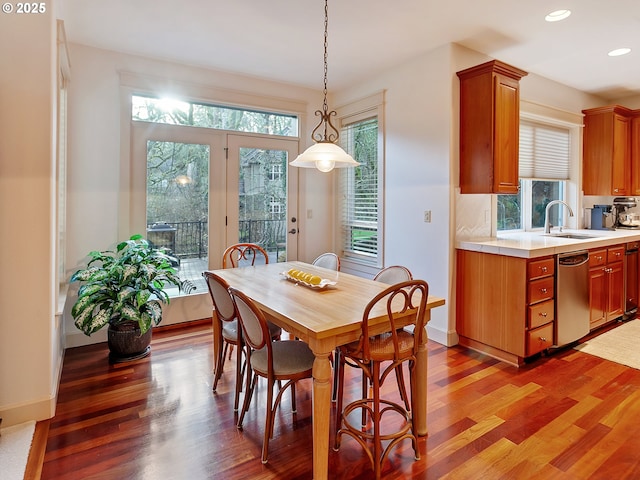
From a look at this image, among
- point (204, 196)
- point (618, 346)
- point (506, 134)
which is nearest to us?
point (506, 134)

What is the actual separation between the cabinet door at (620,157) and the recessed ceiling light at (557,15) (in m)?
2.38

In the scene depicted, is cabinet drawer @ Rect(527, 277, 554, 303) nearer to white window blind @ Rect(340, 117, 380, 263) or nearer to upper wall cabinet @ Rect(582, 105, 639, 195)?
white window blind @ Rect(340, 117, 380, 263)

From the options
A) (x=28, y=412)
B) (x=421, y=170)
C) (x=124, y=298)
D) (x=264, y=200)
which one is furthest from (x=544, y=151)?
(x=28, y=412)

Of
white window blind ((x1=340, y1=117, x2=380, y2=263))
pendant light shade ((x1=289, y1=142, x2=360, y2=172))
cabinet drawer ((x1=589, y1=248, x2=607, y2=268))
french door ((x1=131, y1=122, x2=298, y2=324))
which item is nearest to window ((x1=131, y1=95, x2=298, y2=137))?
french door ((x1=131, y1=122, x2=298, y2=324))

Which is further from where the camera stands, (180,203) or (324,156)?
(180,203)

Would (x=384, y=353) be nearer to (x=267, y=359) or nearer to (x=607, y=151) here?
(x=267, y=359)

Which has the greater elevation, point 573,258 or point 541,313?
point 573,258

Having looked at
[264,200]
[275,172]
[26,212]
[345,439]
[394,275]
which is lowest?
[345,439]

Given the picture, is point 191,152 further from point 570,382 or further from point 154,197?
point 570,382

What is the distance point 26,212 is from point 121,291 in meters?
0.97

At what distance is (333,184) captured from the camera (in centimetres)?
495

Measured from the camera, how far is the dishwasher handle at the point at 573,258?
319 cm

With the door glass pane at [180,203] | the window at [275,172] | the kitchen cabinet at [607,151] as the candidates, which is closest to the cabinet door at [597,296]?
the kitchen cabinet at [607,151]

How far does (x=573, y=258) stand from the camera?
3303 millimetres
